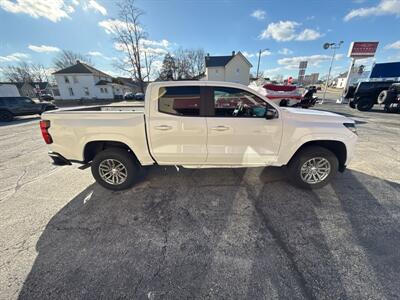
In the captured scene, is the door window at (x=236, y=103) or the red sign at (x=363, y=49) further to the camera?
the red sign at (x=363, y=49)

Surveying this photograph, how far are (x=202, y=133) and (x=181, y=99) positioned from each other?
0.68m

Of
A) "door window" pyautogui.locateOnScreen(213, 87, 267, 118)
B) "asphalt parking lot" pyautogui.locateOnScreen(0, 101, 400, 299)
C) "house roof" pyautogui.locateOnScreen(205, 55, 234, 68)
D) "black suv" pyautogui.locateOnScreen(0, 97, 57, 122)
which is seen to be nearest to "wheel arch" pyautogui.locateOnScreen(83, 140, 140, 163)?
"asphalt parking lot" pyautogui.locateOnScreen(0, 101, 400, 299)

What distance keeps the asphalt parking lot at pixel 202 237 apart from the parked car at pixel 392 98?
1220 centimetres

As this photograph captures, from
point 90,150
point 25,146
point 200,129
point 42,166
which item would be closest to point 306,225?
point 200,129

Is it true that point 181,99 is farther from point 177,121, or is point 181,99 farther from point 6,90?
point 6,90

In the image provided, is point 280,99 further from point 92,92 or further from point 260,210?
point 92,92

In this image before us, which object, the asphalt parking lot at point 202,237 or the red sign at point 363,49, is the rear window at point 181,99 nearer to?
the asphalt parking lot at point 202,237

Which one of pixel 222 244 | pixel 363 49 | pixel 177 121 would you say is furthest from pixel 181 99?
pixel 363 49

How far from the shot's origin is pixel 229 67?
40781 mm

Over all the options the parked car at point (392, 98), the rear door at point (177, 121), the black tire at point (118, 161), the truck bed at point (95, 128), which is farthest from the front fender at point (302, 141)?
the parked car at point (392, 98)

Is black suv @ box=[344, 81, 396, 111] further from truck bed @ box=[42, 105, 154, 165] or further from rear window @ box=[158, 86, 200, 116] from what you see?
truck bed @ box=[42, 105, 154, 165]

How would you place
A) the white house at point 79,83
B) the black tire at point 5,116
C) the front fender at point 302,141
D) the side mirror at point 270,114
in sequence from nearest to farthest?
the side mirror at point 270,114 < the front fender at point 302,141 < the black tire at point 5,116 < the white house at point 79,83

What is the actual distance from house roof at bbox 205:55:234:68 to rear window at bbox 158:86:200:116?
42317 mm

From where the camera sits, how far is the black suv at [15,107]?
1216 centimetres
